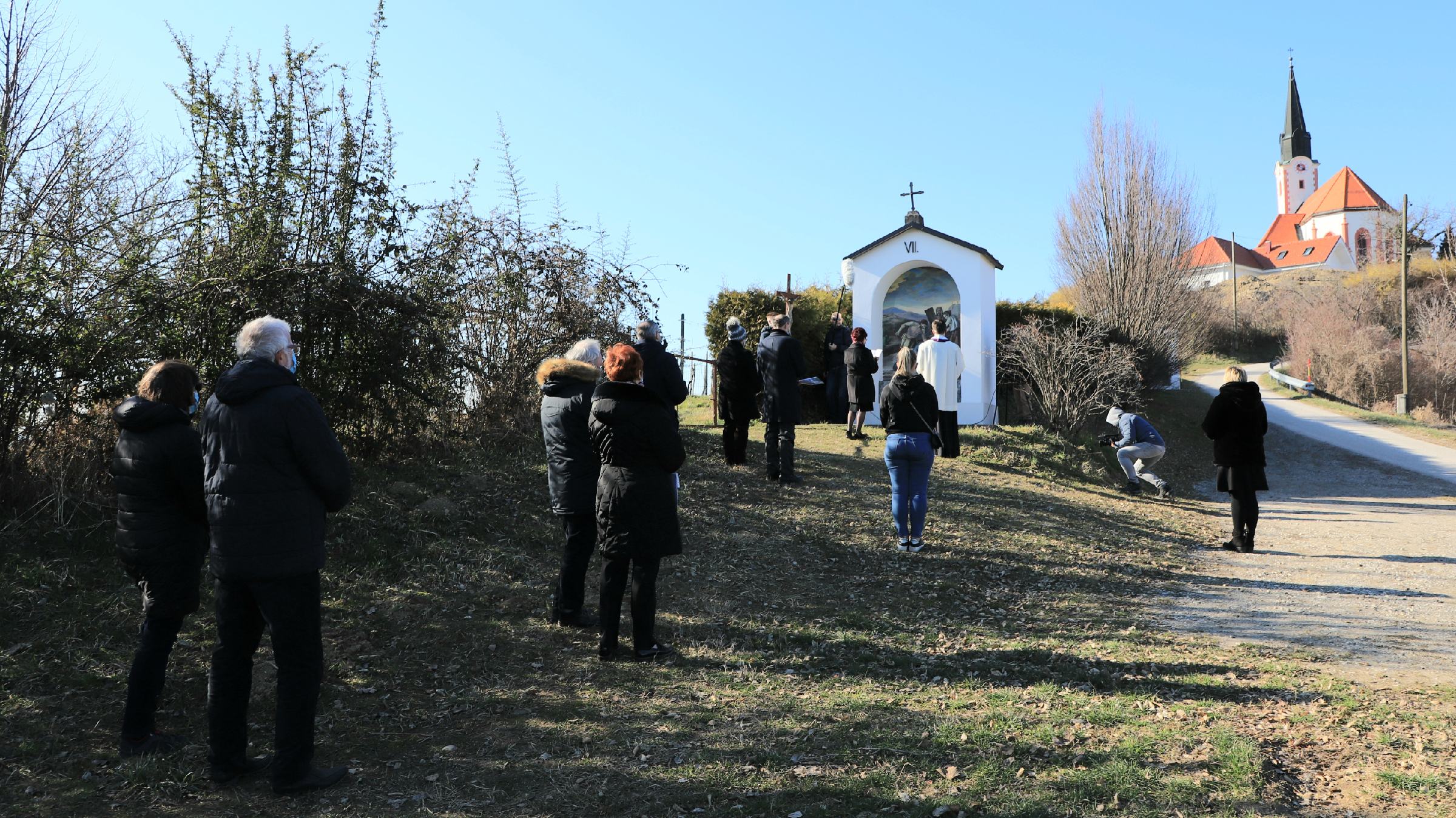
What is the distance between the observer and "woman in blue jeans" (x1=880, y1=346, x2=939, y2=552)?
27.0 ft

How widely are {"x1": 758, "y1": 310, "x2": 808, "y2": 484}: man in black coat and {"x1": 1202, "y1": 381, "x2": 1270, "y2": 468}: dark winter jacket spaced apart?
404cm

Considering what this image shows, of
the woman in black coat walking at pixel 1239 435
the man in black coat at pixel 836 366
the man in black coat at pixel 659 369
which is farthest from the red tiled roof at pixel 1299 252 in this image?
the man in black coat at pixel 659 369

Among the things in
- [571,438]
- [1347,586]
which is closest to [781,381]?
[571,438]

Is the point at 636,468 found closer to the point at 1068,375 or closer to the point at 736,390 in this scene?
the point at 736,390

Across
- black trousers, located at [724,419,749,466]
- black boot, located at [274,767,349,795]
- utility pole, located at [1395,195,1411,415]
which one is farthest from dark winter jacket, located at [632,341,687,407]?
utility pole, located at [1395,195,1411,415]

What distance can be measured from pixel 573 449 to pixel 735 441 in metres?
4.79

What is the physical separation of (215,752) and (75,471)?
12.3 ft

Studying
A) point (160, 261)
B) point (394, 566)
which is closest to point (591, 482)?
point (394, 566)

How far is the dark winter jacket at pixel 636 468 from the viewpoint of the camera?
5.28 meters

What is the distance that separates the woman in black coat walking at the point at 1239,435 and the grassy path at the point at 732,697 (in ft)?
5.98

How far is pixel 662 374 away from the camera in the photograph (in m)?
7.77

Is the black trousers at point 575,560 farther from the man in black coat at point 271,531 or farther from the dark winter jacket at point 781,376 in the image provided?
the dark winter jacket at point 781,376

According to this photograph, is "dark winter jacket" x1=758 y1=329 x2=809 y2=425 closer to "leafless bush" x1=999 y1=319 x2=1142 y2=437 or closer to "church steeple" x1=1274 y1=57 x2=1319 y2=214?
"leafless bush" x1=999 y1=319 x2=1142 y2=437

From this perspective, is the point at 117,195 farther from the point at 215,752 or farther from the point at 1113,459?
the point at 1113,459
